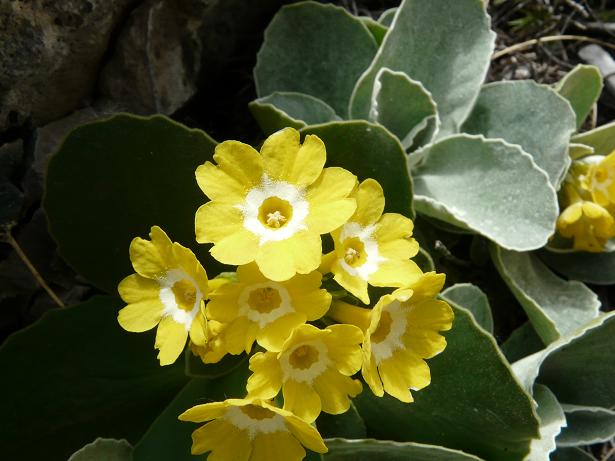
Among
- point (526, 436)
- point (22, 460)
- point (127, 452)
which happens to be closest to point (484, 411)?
point (526, 436)

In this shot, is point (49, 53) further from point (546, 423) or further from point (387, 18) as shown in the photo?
point (546, 423)

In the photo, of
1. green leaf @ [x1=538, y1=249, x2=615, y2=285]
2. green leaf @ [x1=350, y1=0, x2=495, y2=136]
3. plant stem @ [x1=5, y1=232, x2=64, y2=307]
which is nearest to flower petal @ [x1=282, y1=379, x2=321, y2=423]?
plant stem @ [x1=5, y1=232, x2=64, y2=307]

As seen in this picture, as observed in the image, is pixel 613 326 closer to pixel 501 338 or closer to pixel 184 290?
pixel 501 338

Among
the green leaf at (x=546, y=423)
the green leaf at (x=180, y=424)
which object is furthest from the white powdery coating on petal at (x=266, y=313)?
the green leaf at (x=546, y=423)

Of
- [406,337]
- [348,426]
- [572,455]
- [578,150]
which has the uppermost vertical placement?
[406,337]

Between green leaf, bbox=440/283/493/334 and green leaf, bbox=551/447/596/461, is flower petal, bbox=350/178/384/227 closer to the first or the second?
green leaf, bbox=440/283/493/334

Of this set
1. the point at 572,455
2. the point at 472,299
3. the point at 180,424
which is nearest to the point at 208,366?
the point at 180,424
